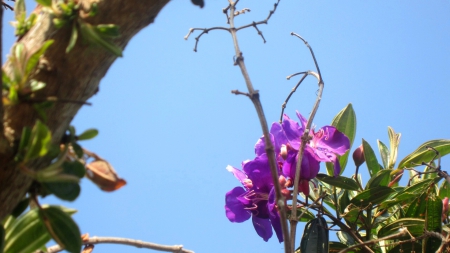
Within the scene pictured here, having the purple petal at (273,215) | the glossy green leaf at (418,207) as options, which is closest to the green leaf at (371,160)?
the glossy green leaf at (418,207)

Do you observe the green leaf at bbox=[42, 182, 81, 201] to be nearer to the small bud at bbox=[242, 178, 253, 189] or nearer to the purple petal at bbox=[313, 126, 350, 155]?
the small bud at bbox=[242, 178, 253, 189]

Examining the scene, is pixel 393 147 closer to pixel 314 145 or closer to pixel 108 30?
pixel 314 145

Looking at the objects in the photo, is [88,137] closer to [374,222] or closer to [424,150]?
[374,222]

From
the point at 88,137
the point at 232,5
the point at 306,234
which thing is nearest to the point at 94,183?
the point at 88,137

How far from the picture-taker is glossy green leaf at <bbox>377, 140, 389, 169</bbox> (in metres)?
1.82

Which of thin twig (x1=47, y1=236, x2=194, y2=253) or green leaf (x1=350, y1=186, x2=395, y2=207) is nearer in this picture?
thin twig (x1=47, y1=236, x2=194, y2=253)

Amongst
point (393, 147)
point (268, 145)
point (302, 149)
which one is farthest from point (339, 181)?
point (268, 145)

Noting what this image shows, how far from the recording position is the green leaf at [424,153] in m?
1.70

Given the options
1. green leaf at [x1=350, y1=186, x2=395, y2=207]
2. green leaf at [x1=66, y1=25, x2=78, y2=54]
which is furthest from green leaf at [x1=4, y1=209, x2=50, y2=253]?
green leaf at [x1=350, y1=186, x2=395, y2=207]

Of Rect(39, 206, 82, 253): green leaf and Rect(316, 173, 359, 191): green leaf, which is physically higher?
Rect(316, 173, 359, 191): green leaf

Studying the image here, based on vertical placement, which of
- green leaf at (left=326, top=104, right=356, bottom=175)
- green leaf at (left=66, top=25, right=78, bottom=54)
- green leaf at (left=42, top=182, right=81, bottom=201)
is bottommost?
green leaf at (left=42, top=182, right=81, bottom=201)

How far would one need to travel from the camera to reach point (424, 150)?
171 cm

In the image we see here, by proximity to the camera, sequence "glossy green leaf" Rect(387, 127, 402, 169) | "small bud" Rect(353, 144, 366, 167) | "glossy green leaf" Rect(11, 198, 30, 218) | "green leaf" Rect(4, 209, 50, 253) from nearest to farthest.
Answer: "glossy green leaf" Rect(11, 198, 30, 218), "green leaf" Rect(4, 209, 50, 253), "small bud" Rect(353, 144, 366, 167), "glossy green leaf" Rect(387, 127, 402, 169)

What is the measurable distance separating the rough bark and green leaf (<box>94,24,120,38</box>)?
0.02m
